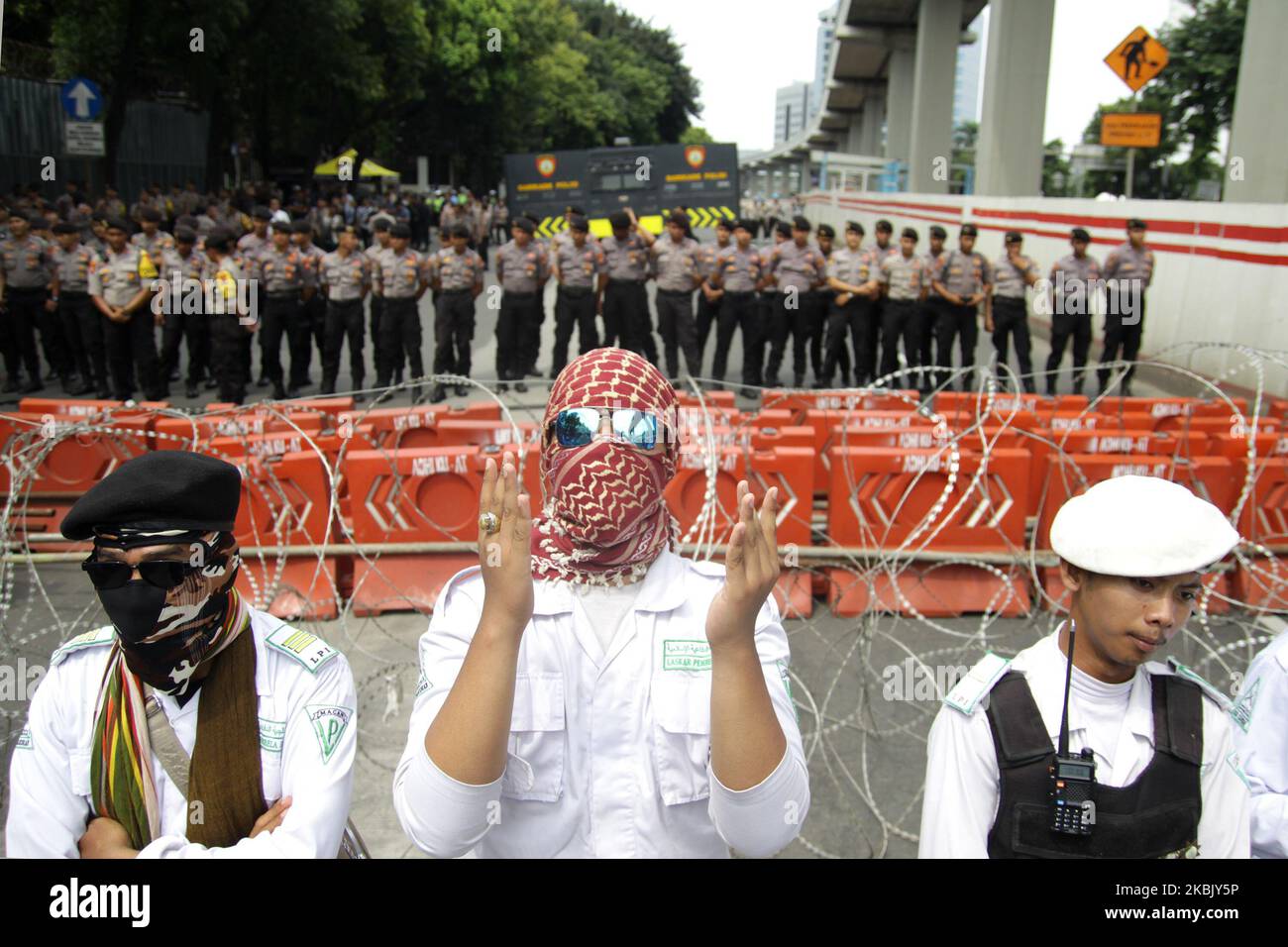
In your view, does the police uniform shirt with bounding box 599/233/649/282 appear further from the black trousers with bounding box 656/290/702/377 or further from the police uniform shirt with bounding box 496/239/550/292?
the police uniform shirt with bounding box 496/239/550/292

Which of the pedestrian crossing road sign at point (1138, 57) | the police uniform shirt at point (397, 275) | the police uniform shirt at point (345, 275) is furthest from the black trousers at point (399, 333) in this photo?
the pedestrian crossing road sign at point (1138, 57)

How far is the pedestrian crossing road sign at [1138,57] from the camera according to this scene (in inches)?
655

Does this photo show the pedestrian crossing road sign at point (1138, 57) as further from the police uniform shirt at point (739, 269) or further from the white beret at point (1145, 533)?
the white beret at point (1145, 533)

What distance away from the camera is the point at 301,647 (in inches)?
89.6

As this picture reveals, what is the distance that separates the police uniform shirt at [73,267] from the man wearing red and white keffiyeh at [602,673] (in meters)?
12.9

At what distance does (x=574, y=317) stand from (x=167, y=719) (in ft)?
40.8

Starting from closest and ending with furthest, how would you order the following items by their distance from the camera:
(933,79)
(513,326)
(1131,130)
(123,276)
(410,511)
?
(410,511) < (123,276) < (513,326) < (1131,130) < (933,79)

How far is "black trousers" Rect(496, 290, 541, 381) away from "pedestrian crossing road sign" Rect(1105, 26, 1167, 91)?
10.4 m

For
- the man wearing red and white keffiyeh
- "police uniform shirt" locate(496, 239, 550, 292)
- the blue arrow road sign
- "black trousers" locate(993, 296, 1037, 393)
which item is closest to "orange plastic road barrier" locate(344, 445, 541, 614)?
the man wearing red and white keffiyeh

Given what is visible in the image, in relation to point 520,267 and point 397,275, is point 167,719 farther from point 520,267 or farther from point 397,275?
point 520,267

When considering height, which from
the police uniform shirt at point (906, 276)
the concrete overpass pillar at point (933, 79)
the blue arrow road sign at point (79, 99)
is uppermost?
the concrete overpass pillar at point (933, 79)

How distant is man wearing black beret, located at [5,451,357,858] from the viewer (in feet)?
6.78

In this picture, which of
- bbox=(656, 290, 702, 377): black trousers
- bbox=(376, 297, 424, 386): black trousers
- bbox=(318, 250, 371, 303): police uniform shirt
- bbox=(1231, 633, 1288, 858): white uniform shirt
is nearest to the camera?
bbox=(1231, 633, 1288, 858): white uniform shirt

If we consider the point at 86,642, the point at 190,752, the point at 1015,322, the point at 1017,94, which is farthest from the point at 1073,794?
the point at 1017,94
